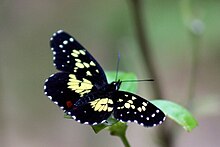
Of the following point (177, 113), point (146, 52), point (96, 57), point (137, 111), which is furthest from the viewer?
point (96, 57)

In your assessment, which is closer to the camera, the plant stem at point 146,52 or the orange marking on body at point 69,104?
the orange marking on body at point 69,104

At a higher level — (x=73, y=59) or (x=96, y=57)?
(x=73, y=59)

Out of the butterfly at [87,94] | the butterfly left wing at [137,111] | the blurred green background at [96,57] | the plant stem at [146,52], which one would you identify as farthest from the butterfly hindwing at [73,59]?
the blurred green background at [96,57]

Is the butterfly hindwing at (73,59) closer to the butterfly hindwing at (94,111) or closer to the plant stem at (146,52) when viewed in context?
the butterfly hindwing at (94,111)

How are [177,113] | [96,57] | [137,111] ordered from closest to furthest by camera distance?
Result: [137,111] < [177,113] < [96,57]

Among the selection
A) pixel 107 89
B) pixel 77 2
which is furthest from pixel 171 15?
pixel 107 89

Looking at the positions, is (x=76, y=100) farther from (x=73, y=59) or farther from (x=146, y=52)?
(x=146, y=52)

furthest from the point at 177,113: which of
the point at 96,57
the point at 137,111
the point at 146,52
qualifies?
the point at 96,57

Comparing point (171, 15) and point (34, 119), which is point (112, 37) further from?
point (34, 119)
